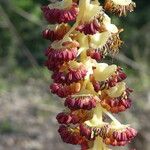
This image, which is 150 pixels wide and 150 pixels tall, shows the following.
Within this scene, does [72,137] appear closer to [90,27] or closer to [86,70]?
[86,70]

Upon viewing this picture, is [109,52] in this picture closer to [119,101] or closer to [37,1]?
[119,101]

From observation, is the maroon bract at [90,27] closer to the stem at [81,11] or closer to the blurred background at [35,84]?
the stem at [81,11]

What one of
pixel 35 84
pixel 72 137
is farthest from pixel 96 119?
pixel 35 84

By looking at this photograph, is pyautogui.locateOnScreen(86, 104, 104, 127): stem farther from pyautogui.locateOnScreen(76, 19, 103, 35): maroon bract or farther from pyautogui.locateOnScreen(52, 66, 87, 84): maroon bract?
pyautogui.locateOnScreen(76, 19, 103, 35): maroon bract

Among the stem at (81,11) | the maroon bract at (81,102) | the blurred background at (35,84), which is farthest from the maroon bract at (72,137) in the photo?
the blurred background at (35,84)

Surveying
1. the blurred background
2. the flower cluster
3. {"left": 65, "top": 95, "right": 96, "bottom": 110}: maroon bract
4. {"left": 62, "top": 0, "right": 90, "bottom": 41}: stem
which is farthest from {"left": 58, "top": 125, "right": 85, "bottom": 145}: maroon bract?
the blurred background

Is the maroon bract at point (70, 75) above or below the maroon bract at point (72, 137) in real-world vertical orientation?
above
